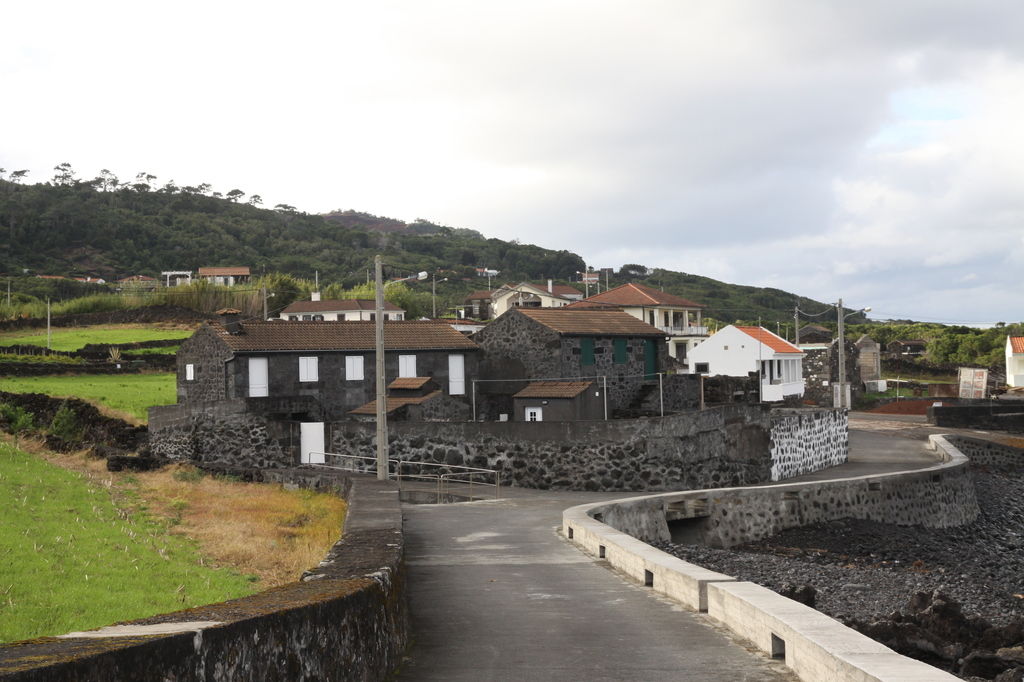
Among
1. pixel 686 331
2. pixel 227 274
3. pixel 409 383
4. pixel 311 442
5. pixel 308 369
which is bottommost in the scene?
pixel 311 442

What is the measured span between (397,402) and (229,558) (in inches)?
785

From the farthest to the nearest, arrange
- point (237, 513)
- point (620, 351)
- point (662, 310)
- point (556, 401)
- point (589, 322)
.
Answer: point (662, 310) → point (620, 351) → point (589, 322) → point (556, 401) → point (237, 513)

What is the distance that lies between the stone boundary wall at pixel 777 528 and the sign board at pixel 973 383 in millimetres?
25518

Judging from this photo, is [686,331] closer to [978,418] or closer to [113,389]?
[978,418]

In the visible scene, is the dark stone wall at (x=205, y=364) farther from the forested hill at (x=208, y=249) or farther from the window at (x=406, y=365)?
the forested hill at (x=208, y=249)

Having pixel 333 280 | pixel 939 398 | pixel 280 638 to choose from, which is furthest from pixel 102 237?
pixel 280 638

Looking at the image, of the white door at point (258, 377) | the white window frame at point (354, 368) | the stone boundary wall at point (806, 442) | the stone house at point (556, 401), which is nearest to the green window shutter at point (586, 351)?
the stone house at point (556, 401)

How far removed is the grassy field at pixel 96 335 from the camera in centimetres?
6731

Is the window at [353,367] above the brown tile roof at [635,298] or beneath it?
beneath

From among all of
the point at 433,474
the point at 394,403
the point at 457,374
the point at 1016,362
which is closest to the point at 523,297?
the point at 1016,362

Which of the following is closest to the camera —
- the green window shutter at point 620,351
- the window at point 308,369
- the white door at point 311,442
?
the white door at point 311,442

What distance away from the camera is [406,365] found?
41.2m

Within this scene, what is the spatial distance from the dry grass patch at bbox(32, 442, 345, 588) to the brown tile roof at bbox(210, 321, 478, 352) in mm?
8525

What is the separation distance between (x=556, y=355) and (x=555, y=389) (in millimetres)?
2542
